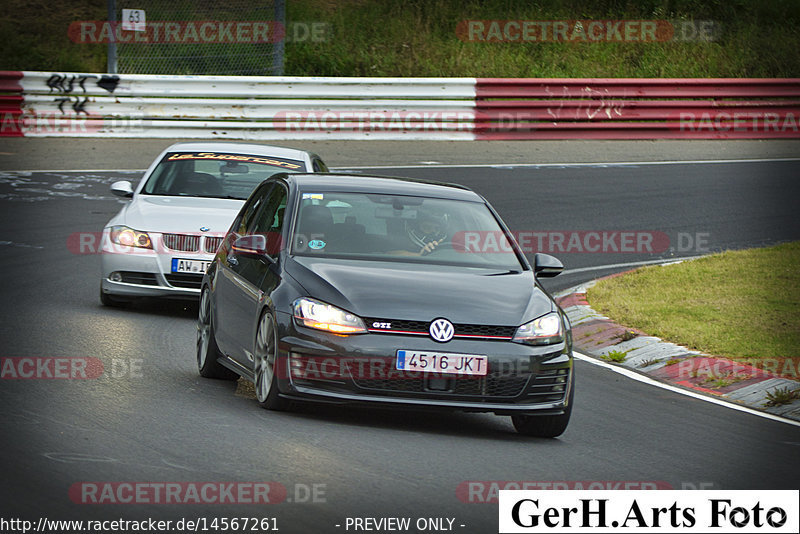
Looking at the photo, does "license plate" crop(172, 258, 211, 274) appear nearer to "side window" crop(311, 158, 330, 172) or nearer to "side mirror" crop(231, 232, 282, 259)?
A: "side window" crop(311, 158, 330, 172)

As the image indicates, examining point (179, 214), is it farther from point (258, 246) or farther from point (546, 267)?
point (546, 267)

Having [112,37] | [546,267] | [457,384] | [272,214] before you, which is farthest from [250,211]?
[112,37]

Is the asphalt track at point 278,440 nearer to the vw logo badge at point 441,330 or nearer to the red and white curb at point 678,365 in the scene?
the red and white curb at point 678,365

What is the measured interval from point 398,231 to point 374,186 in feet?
1.77

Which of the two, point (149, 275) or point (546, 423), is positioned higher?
point (149, 275)

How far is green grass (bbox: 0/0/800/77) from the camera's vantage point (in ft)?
96.8

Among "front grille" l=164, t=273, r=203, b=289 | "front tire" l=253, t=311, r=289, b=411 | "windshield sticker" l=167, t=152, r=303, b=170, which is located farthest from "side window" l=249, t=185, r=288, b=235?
"windshield sticker" l=167, t=152, r=303, b=170

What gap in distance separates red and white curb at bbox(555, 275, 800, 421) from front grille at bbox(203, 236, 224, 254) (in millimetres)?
3302

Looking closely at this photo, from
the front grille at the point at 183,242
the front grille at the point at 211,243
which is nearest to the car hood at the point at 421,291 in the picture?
the front grille at the point at 211,243

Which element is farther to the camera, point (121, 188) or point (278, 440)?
point (121, 188)

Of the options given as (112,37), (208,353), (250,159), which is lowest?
(208,353)

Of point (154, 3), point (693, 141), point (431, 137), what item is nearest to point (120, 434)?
point (431, 137)

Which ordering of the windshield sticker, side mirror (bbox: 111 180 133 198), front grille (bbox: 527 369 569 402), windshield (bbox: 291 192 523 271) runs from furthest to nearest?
1. the windshield sticker
2. side mirror (bbox: 111 180 133 198)
3. windshield (bbox: 291 192 523 271)
4. front grille (bbox: 527 369 569 402)

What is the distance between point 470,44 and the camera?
30.9 m
